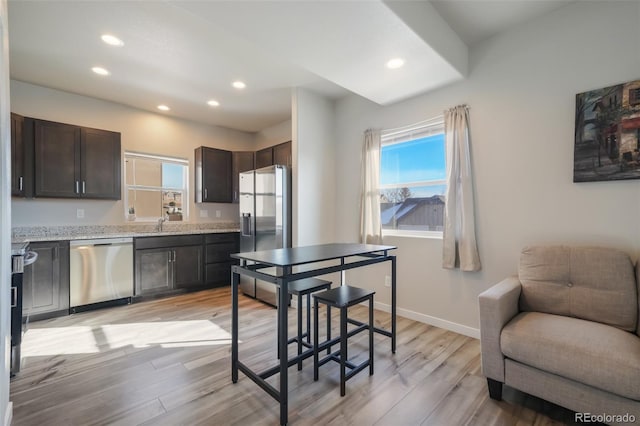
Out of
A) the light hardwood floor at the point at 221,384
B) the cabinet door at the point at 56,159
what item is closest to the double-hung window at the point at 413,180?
the light hardwood floor at the point at 221,384

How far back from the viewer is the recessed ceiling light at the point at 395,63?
7.98ft

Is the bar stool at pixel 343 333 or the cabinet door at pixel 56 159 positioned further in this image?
the cabinet door at pixel 56 159

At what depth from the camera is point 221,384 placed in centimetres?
199

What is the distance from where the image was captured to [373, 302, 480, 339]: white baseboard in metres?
2.74

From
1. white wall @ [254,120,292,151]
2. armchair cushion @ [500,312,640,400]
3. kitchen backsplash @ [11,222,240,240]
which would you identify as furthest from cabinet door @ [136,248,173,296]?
armchair cushion @ [500,312,640,400]

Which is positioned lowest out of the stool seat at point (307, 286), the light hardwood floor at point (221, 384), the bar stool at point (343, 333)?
the light hardwood floor at point (221, 384)

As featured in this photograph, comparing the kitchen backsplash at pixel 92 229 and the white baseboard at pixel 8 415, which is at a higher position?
the kitchen backsplash at pixel 92 229

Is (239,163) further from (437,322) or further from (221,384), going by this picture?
(437,322)

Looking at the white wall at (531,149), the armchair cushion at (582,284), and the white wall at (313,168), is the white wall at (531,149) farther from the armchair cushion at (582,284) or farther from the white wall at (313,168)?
the white wall at (313,168)

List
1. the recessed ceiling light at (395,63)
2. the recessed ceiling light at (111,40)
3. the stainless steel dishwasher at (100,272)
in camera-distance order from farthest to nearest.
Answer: the stainless steel dishwasher at (100,272) < the recessed ceiling light at (111,40) < the recessed ceiling light at (395,63)

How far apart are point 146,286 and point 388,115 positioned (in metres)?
4.01

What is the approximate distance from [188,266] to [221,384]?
2.66 metres

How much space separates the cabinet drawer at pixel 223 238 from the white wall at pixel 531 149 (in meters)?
2.96

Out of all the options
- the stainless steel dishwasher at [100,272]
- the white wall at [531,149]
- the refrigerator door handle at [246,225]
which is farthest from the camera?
the refrigerator door handle at [246,225]
